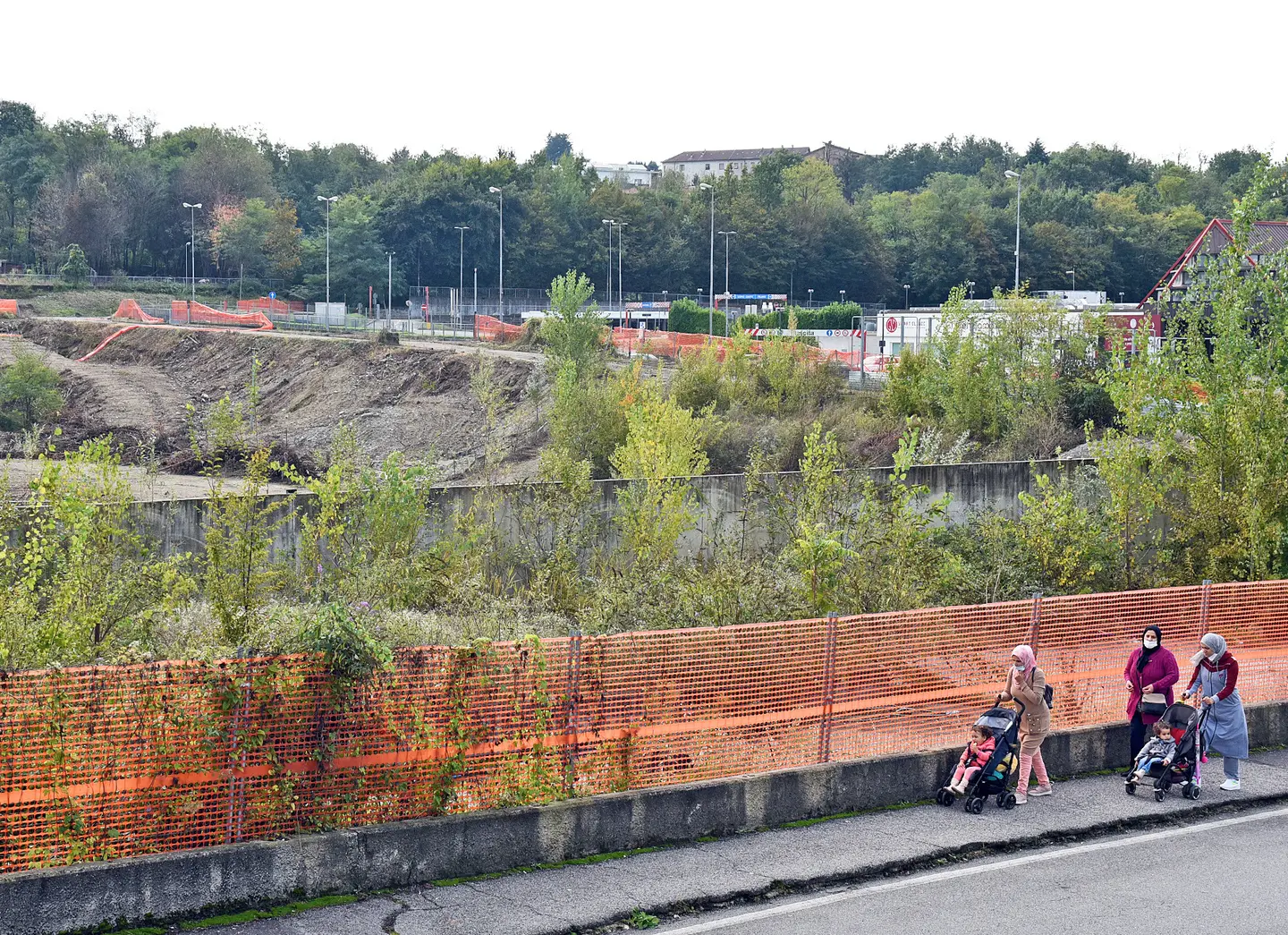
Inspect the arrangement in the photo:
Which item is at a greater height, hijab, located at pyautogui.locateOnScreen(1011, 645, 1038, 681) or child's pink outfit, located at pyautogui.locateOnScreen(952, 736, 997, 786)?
hijab, located at pyautogui.locateOnScreen(1011, 645, 1038, 681)

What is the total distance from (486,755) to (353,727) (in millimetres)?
1042

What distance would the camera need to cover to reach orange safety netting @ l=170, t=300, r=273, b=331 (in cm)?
8769

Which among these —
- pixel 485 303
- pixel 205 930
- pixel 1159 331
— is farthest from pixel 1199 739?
pixel 485 303

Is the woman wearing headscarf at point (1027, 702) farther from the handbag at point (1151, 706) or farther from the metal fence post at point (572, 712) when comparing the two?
the metal fence post at point (572, 712)

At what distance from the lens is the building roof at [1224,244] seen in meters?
22.7

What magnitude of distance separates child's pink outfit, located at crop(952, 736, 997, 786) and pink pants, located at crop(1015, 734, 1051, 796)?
400 mm

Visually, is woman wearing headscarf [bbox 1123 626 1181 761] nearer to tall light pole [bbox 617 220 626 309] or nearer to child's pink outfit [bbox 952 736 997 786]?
child's pink outfit [bbox 952 736 997 786]

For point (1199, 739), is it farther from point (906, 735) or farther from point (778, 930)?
point (778, 930)

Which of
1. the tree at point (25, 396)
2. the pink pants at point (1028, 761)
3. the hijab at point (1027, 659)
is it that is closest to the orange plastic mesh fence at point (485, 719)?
the pink pants at point (1028, 761)

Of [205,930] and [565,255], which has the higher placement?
[565,255]

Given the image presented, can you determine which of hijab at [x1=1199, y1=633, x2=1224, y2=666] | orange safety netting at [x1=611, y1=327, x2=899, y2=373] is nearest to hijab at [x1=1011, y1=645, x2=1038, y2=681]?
hijab at [x1=1199, y1=633, x2=1224, y2=666]

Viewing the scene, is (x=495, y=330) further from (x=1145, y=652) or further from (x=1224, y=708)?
(x=1224, y=708)

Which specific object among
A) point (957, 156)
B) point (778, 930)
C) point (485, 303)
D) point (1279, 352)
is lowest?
point (778, 930)

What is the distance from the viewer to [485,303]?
109000mm
